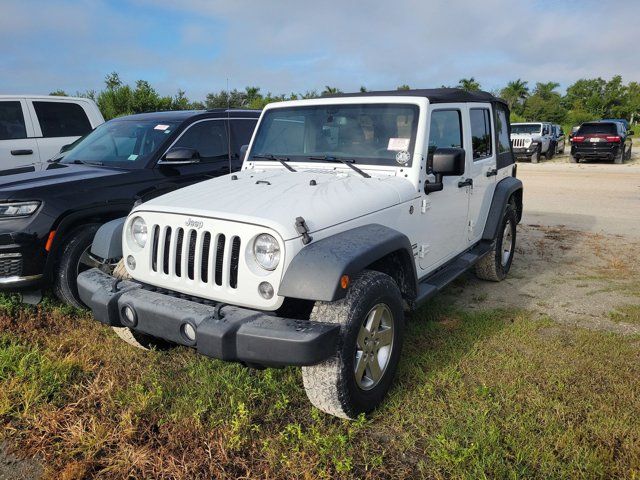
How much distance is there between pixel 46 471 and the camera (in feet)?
8.50

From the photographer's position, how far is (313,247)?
8.96 ft

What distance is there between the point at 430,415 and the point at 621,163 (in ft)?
72.1

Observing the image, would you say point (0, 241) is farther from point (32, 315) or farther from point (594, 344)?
point (594, 344)

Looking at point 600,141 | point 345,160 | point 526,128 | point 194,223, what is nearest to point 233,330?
point 194,223

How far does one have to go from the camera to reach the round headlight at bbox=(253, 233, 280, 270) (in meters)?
2.71

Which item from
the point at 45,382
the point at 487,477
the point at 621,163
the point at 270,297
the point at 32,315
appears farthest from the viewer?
the point at 621,163

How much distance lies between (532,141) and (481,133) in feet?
62.0

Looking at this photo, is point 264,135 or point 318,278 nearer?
point 318,278

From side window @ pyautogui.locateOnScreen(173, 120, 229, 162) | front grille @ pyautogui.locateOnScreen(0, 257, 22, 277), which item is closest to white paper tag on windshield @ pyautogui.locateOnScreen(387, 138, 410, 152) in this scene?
side window @ pyautogui.locateOnScreen(173, 120, 229, 162)

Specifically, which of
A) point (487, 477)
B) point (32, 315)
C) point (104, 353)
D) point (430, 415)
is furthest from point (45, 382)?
point (487, 477)

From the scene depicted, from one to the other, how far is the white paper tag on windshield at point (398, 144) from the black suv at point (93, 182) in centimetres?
142

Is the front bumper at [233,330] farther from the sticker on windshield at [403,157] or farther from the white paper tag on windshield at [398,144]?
the white paper tag on windshield at [398,144]

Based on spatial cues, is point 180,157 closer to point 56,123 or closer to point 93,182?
point 93,182

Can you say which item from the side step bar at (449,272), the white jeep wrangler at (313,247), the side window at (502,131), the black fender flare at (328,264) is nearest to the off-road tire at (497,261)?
the side step bar at (449,272)
